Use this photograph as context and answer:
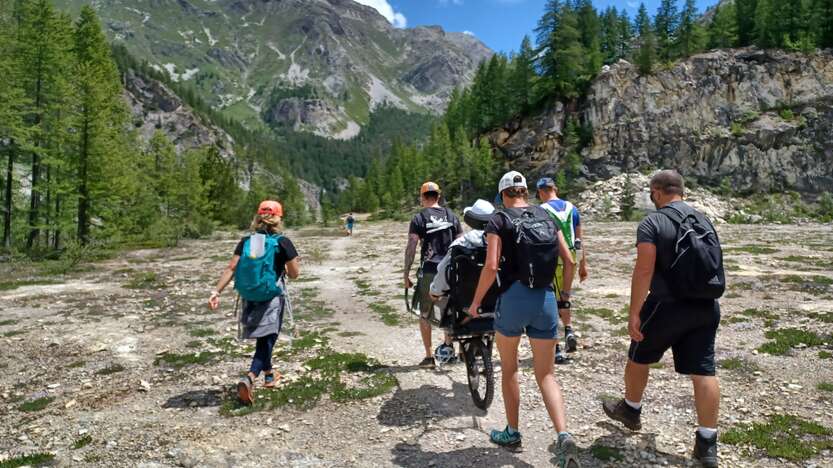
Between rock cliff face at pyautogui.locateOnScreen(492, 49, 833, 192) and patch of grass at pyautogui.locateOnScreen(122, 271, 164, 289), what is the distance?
6138cm

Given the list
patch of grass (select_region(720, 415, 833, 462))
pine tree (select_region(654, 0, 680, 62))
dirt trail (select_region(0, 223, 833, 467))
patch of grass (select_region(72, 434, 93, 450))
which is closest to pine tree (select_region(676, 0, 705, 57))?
pine tree (select_region(654, 0, 680, 62))

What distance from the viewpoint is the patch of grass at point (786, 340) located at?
28.0ft

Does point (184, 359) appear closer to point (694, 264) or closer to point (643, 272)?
point (643, 272)

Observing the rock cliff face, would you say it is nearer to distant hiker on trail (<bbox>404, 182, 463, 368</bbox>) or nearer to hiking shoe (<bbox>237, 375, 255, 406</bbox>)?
distant hiker on trail (<bbox>404, 182, 463, 368</bbox>)

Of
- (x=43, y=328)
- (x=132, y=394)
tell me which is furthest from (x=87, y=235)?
(x=132, y=394)

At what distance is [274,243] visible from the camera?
21.9 ft

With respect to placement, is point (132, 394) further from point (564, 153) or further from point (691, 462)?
point (564, 153)

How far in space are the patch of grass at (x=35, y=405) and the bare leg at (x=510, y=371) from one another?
23.7 feet

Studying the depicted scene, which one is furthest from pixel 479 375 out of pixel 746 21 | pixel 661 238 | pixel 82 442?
pixel 746 21

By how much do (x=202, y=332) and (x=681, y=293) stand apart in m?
10.6

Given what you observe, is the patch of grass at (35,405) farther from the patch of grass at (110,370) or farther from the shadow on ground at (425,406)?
the shadow on ground at (425,406)

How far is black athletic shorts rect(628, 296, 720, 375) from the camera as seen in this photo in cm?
458

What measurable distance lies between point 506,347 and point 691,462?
8.06ft

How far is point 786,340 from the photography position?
897 centimetres
